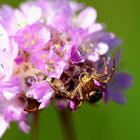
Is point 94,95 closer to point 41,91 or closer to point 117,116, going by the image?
point 41,91

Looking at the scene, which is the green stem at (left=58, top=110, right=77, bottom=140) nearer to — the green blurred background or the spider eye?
the spider eye

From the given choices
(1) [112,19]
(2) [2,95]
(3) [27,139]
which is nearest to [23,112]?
(2) [2,95]

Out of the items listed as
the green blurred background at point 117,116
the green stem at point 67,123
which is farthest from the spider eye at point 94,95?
the green blurred background at point 117,116

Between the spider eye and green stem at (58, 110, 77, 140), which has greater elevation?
the spider eye

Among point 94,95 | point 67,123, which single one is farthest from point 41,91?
point 67,123

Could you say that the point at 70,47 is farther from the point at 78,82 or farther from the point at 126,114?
the point at 126,114

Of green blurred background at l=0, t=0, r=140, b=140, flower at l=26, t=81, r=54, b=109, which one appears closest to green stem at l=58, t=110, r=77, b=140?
flower at l=26, t=81, r=54, b=109

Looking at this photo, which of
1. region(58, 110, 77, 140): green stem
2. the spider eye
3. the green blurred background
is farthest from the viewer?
the green blurred background

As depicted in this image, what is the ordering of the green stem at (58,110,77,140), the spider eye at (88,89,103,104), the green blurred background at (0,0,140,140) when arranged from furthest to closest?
the green blurred background at (0,0,140,140) < the green stem at (58,110,77,140) < the spider eye at (88,89,103,104)

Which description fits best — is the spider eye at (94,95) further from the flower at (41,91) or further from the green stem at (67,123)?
the green stem at (67,123)
